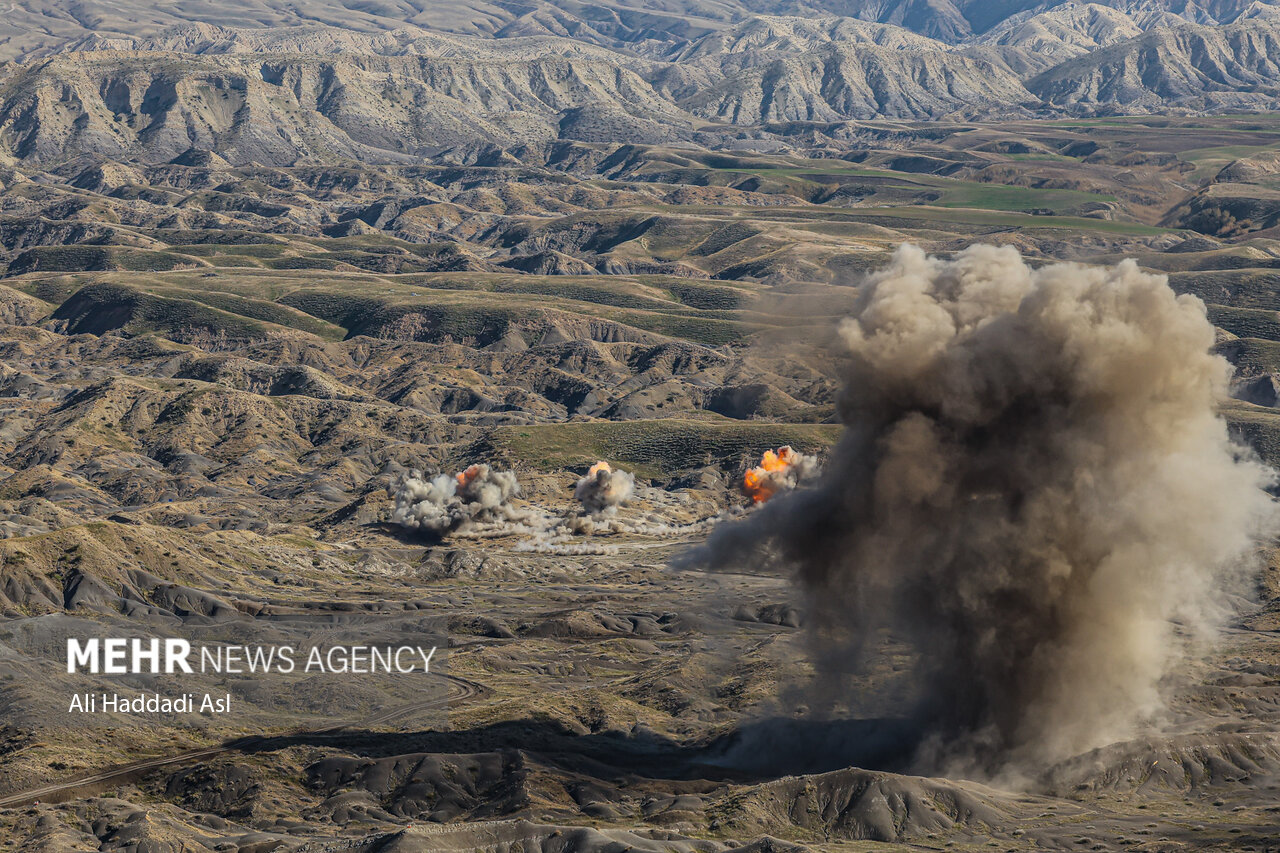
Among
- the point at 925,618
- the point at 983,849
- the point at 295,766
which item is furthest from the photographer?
the point at 295,766

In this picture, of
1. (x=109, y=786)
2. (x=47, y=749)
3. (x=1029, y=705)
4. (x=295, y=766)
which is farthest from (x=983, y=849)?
(x=47, y=749)

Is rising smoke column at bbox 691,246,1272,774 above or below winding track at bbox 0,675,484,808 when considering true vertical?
above

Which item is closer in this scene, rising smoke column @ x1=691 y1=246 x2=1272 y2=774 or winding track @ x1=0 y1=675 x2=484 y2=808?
rising smoke column @ x1=691 y1=246 x2=1272 y2=774

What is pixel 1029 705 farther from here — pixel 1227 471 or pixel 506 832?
pixel 506 832

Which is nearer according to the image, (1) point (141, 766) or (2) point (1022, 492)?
(2) point (1022, 492)

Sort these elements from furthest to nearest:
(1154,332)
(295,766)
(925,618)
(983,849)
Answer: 1. (295,766)
2. (925,618)
3. (1154,332)
4. (983,849)

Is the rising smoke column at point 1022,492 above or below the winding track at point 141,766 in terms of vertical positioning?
above

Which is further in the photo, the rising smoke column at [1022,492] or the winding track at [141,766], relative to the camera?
the winding track at [141,766]

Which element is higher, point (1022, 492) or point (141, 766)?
point (1022, 492)
